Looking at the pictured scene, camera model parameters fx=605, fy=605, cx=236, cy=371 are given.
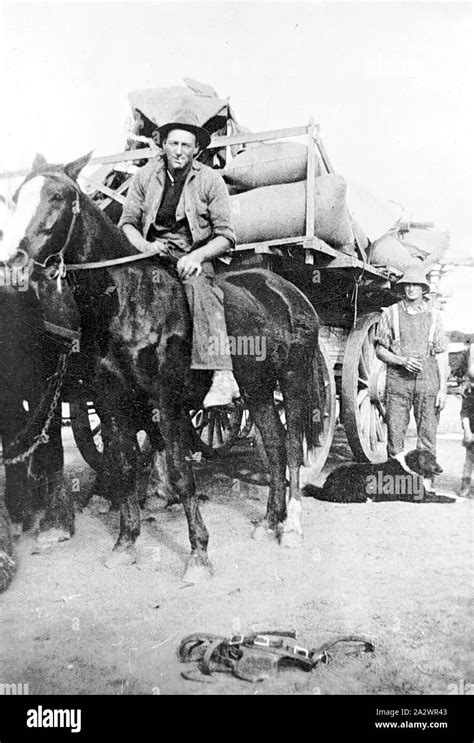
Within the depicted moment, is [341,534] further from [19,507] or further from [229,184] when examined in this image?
[229,184]

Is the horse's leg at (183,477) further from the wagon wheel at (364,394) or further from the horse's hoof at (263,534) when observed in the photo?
the wagon wheel at (364,394)

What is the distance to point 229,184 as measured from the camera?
5098mm

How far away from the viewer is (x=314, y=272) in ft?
16.2

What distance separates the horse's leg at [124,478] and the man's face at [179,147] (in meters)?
1.55

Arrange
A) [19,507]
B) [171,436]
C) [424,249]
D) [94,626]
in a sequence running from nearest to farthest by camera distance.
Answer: [94,626] < [171,436] < [19,507] < [424,249]

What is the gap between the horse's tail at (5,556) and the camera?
327cm

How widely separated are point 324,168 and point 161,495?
2.97m

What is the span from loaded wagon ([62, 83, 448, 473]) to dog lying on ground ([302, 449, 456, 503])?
21 cm

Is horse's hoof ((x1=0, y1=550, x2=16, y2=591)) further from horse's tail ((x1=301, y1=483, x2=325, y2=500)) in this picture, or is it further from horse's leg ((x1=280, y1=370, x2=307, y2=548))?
horse's tail ((x1=301, y1=483, x2=325, y2=500))

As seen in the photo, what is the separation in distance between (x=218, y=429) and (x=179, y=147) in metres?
3.76

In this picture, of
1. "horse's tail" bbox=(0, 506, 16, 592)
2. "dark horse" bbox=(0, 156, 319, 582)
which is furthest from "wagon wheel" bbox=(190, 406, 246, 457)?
"horse's tail" bbox=(0, 506, 16, 592)

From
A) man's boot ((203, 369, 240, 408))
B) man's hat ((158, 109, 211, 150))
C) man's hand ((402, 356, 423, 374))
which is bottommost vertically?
man's hand ((402, 356, 423, 374))

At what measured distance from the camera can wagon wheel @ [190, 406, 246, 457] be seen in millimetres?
6187
